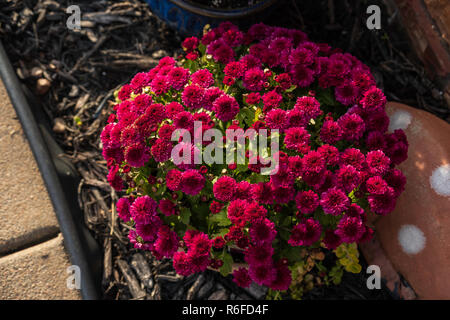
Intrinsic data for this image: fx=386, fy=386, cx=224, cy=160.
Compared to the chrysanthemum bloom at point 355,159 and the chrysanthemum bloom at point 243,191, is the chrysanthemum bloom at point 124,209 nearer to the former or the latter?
the chrysanthemum bloom at point 243,191

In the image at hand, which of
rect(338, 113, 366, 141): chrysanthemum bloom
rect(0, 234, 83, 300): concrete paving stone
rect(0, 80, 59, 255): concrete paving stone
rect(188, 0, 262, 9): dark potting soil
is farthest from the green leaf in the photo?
rect(188, 0, 262, 9): dark potting soil

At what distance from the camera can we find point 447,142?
104 inches

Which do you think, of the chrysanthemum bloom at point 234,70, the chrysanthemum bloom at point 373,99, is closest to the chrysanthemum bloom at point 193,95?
the chrysanthemum bloom at point 234,70

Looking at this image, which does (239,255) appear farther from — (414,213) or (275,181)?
(414,213)

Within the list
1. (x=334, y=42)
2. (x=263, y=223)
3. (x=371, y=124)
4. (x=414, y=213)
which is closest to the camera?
(x=263, y=223)

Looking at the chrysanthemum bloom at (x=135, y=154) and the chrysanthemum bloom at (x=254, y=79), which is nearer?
the chrysanthemum bloom at (x=135, y=154)

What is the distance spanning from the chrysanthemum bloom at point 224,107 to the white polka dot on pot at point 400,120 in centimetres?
130

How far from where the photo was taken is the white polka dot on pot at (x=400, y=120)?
8.96 ft

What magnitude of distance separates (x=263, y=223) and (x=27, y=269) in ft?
5.78

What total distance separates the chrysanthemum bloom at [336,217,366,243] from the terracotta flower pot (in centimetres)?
71

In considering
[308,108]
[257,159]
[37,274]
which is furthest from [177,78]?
[37,274]

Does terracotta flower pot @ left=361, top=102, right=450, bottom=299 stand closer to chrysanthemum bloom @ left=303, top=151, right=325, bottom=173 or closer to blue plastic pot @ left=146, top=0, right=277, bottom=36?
chrysanthemum bloom @ left=303, top=151, right=325, bottom=173

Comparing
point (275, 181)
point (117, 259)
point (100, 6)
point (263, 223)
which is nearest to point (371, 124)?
point (275, 181)

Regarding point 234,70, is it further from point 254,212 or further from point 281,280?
point 281,280
